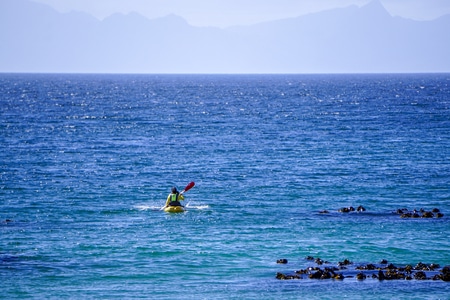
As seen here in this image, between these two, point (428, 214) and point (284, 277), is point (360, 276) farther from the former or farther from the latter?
point (428, 214)

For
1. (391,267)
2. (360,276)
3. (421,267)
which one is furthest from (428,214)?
(360,276)

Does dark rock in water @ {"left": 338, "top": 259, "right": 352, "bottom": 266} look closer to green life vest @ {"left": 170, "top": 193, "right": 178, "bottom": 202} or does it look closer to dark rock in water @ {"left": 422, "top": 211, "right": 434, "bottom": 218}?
dark rock in water @ {"left": 422, "top": 211, "right": 434, "bottom": 218}

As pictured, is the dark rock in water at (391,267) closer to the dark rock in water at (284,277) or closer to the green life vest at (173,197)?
the dark rock in water at (284,277)

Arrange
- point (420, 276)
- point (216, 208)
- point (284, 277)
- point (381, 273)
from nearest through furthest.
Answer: point (420, 276) < point (381, 273) < point (284, 277) < point (216, 208)

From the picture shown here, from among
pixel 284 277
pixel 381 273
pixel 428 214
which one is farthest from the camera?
pixel 428 214

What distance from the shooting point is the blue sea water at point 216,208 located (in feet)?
130

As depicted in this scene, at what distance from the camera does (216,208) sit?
189 feet

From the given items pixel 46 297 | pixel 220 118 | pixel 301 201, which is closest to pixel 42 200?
pixel 301 201

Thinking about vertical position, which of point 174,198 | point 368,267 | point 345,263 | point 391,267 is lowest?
point 345,263

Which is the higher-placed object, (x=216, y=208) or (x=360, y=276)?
(x=360, y=276)

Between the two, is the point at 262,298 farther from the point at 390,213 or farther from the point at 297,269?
the point at 390,213

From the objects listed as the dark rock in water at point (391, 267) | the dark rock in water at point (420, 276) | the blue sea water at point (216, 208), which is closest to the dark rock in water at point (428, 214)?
the blue sea water at point (216, 208)

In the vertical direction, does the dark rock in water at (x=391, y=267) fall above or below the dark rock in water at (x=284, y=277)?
above

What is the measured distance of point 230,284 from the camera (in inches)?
1540
